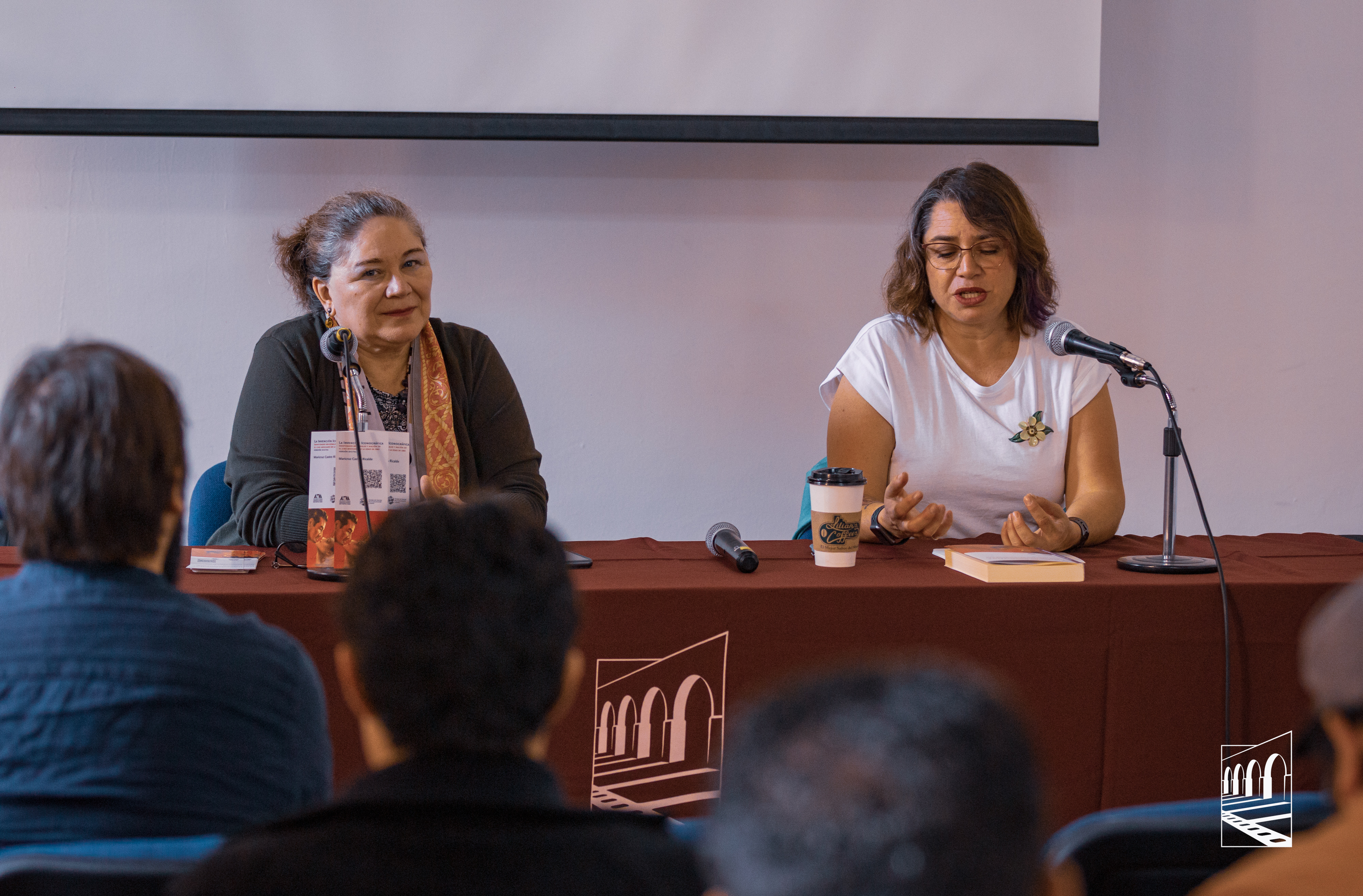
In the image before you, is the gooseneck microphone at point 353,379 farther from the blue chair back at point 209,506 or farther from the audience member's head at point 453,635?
the audience member's head at point 453,635

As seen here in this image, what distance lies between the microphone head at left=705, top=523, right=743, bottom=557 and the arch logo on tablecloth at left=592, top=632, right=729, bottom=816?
0.90 ft

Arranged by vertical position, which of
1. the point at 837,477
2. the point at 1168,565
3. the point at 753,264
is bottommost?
the point at 1168,565

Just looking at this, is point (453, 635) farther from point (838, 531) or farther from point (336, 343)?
point (336, 343)

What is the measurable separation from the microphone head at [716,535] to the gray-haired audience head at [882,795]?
1.30 metres

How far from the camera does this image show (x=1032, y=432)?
2.19m

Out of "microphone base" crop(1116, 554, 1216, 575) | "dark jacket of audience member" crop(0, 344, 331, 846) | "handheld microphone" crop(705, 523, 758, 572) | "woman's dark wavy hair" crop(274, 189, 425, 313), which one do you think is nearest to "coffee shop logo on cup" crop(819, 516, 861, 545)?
"handheld microphone" crop(705, 523, 758, 572)

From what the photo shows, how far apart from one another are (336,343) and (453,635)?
4.17 feet

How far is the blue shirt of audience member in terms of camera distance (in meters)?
0.86

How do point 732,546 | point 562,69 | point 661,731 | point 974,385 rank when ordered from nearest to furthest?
point 661,731 → point 732,546 → point 974,385 → point 562,69

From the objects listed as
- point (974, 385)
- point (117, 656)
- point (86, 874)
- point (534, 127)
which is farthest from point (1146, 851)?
point (534, 127)

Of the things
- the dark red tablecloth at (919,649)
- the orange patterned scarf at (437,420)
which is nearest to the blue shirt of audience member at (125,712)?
the dark red tablecloth at (919,649)

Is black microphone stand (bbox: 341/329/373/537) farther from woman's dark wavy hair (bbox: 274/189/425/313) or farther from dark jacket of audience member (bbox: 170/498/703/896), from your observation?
dark jacket of audience member (bbox: 170/498/703/896)

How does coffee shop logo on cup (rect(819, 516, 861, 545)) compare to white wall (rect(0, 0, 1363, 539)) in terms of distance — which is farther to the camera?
white wall (rect(0, 0, 1363, 539))

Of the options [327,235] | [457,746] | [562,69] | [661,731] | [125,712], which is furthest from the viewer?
[562,69]
